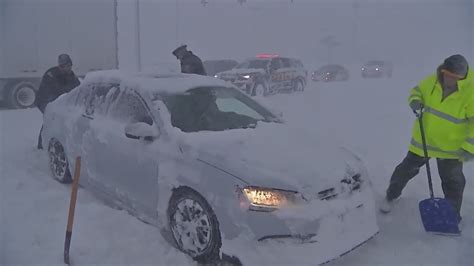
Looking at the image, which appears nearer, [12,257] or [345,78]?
[12,257]

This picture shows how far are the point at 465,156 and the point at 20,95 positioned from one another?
12.5 metres

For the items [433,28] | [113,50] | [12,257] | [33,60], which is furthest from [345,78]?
[12,257]

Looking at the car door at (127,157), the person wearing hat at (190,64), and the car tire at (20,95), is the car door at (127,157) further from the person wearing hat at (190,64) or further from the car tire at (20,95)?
the car tire at (20,95)

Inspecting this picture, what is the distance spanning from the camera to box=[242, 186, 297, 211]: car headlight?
2.99m

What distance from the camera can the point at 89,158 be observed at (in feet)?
14.3

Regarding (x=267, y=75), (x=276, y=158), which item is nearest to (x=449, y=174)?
(x=276, y=158)

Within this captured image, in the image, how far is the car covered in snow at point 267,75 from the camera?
568 inches

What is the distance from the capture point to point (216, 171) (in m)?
3.18

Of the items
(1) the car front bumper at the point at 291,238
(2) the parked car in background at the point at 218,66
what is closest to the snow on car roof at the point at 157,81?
(1) the car front bumper at the point at 291,238

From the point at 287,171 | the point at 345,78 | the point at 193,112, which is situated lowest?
the point at 345,78

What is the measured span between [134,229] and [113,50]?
11.6 m

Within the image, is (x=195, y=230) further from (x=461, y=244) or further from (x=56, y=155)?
(x=56, y=155)

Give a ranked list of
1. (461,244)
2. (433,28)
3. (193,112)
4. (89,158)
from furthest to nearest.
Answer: (433,28)
(89,158)
(193,112)
(461,244)

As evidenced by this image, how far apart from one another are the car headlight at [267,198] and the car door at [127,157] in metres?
0.96
